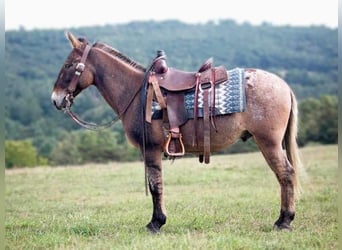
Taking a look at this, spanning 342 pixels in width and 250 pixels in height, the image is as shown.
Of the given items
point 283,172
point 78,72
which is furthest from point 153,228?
point 78,72

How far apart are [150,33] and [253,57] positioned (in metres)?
32.5

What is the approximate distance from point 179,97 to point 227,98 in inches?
27.7

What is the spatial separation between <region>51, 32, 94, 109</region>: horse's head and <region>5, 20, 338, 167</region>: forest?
15822mm

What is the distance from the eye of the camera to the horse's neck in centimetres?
792

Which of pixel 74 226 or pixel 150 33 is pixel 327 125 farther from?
pixel 150 33

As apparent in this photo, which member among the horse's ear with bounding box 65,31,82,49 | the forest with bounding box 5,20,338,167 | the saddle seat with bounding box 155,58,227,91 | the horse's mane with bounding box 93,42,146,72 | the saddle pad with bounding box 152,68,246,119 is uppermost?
the horse's ear with bounding box 65,31,82,49

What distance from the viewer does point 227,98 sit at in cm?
730

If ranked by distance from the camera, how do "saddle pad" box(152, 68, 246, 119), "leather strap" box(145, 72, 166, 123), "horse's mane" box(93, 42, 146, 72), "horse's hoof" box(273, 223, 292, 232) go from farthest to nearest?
"horse's mane" box(93, 42, 146, 72) → "leather strap" box(145, 72, 166, 123) → "saddle pad" box(152, 68, 246, 119) → "horse's hoof" box(273, 223, 292, 232)

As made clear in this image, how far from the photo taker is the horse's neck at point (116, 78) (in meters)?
7.92

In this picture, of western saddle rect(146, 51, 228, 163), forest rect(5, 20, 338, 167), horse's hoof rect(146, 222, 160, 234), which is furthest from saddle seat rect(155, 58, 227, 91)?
forest rect(5, 20, 338, 167)

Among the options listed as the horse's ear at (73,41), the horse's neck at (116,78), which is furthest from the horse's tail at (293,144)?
the horse's ear at (73,41)

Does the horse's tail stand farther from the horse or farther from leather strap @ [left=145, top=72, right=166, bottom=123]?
leather strap @ [left=145, top=72, right=166, bottom=123]

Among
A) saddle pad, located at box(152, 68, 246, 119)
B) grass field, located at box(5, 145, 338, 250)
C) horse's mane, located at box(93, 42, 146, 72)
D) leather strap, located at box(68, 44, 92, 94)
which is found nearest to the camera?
grass field, located at box(5, 145, 338, 250)

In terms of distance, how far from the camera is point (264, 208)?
9.52m
